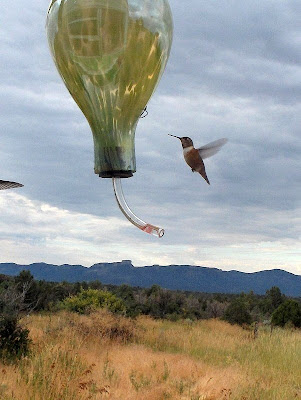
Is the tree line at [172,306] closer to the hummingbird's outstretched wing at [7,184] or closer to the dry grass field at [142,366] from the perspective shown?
the dry grass field at [142,366]

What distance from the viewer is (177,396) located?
19.8ft

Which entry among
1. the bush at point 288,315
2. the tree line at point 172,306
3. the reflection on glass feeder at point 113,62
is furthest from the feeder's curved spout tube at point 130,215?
the bush at point 288,315

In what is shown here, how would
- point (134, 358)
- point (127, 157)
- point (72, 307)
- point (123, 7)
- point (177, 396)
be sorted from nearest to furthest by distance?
point (123, 7), point (127, 157), point (177, 396), point (134, 358), point (72, 307)

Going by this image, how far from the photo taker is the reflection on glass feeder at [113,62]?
1.10 metres

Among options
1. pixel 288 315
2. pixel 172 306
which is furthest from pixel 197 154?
pixel 172 306

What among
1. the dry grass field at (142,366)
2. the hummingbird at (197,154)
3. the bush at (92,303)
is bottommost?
the dry grass field at (142,366)

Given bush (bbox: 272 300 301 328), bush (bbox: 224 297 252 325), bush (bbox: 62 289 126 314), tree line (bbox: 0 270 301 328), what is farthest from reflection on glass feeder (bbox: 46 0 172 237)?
bush (bbox: 224 297 252 325)

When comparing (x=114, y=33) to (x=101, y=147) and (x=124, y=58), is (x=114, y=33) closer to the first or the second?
(x=124, y=58)

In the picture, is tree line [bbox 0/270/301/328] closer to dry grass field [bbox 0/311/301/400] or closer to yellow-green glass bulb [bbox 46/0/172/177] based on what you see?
dry grass field [bbox 0/311/301/400]

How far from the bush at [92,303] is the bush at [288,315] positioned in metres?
6.61

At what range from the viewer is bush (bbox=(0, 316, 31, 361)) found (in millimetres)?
8141

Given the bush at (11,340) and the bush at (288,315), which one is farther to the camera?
the bush at (288,315)

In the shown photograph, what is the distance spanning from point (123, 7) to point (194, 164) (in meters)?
0.49

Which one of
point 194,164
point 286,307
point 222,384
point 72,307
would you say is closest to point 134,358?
point 222,384
